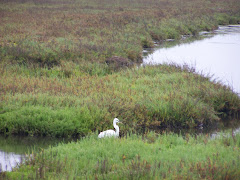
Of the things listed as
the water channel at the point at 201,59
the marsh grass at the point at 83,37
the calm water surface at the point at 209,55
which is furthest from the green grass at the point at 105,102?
the marsh grass at the point at 83,37

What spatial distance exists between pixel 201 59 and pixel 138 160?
53.0 ft

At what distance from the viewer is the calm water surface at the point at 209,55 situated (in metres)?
17.5

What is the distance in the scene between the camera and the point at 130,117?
10320 mm

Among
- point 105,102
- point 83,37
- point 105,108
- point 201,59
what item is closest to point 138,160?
point 105,108

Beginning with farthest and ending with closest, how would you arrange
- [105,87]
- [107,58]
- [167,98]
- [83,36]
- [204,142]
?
1. [83,36]
2. [107,58]
3. [105,87]
4. [167,98]
5. [204,142]

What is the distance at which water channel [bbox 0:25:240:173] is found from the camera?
29.1ft

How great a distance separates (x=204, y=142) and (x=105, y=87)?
5305mm

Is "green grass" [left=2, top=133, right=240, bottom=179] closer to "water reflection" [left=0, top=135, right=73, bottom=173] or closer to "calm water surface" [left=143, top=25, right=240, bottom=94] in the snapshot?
"water reflection" [left=0, top=135, right=73, bottom=173]

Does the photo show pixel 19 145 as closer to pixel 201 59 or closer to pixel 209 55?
pixel 201 59

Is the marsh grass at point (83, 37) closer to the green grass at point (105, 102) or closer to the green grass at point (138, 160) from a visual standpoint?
the green grass at point (105, 102)

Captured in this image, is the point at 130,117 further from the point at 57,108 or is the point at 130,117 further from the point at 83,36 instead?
the point at 83,36

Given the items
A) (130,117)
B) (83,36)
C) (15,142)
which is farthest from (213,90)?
(83,36)

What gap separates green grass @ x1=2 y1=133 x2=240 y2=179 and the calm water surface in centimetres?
784

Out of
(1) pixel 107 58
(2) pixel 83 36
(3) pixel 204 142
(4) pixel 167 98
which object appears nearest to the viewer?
(3) pixel 204 142
